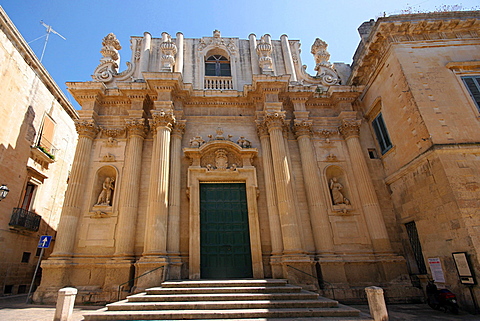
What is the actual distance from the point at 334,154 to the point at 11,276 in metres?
Answer: 15.3

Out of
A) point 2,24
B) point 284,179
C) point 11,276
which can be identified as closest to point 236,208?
point 284,179

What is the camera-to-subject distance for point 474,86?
916cm

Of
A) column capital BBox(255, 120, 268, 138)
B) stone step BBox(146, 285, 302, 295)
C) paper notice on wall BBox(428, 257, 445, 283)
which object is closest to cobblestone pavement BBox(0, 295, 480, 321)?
paper notice on wall BBox(428, 257, 445, 283)

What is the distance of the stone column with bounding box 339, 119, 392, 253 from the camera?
31.1 feet

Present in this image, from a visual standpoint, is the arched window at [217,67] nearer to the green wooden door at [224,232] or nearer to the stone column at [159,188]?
the stone column at [159,188]

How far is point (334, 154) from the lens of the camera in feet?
37.1

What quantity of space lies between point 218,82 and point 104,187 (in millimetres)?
6974

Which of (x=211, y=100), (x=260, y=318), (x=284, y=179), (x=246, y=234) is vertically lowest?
(x=260, y=318)

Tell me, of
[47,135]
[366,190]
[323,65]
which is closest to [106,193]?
[47,135]

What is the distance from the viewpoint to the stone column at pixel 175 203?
28.9ft

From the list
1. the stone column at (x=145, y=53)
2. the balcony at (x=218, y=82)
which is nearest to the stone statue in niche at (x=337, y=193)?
the balcony at (x=218, y=82)

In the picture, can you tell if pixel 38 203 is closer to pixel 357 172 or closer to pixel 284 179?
pixel 284 179

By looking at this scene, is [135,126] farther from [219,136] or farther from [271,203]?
[271,203]

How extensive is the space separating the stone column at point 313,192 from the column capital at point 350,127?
1.51 m
